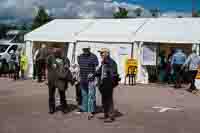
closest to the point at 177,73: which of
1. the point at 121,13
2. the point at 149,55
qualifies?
the point at 149,55

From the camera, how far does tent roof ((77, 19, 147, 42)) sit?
19031 mm

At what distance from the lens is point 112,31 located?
19.8 m

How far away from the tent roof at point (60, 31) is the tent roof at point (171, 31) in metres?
3.48

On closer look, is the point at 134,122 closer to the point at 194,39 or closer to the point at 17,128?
the point at 17,128

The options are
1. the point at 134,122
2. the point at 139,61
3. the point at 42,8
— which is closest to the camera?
the point at 134,122

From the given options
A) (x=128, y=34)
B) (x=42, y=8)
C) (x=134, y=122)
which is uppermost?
(x=42, y=8)

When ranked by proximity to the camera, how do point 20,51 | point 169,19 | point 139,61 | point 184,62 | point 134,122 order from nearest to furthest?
point 134,122 < point 184,62 < point 139,61 < point 169,19 < point 20,51

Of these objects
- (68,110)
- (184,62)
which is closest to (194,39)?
(184,62)

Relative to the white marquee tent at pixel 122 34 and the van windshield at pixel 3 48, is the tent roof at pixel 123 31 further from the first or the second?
the van windshield at pixel 3 48

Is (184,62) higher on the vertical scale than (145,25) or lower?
lower

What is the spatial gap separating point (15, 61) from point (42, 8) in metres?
25.0

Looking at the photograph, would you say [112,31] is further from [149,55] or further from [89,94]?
[89,94]

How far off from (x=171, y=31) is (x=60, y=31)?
5.88 metres

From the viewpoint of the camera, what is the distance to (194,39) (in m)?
17.5
